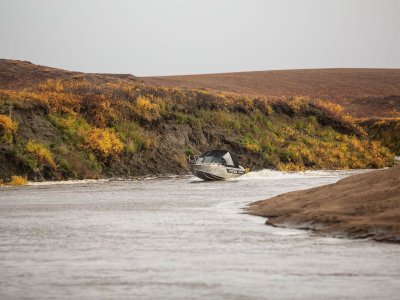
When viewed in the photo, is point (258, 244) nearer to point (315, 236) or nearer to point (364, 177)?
point (315, 236)

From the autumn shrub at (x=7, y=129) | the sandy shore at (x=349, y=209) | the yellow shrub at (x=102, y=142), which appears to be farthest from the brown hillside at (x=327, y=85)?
the sandy shore at (x=349, y=209)

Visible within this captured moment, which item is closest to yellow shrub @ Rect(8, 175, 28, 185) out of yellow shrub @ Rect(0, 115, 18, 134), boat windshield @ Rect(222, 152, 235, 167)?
yellow shrub @ Rect(0, 115, 18, 134)

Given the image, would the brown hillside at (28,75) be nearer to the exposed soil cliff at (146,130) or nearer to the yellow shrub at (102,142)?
the exposed soil cliff at (146,130)

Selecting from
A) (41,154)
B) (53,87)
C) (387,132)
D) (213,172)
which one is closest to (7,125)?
(41,154)

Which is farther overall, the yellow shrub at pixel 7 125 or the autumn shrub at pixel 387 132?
the autumn shrub at pixel 387 132

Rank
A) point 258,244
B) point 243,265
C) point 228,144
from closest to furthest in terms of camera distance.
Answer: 1. point 243,265
2. point 258,244
3. point 228,144

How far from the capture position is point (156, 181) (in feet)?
113

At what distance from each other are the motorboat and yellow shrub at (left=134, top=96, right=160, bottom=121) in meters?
6.77

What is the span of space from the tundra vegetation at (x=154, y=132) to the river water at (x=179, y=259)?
1547 centimetres

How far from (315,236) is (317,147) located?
38.7m

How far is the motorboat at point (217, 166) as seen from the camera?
35688mm

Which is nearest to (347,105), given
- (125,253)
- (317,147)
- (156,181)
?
(317,147)

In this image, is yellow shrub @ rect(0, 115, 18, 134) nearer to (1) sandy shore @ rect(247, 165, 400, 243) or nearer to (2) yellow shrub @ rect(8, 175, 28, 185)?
(2) yellow shrub @ rect(8, 175, 28, 185)

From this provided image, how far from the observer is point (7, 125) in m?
33.5
